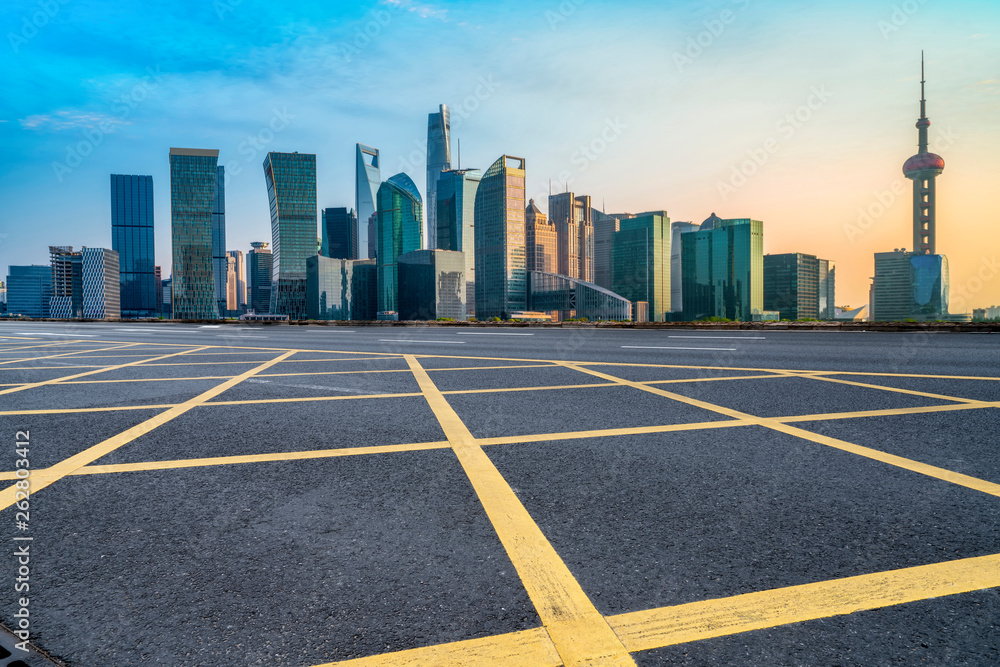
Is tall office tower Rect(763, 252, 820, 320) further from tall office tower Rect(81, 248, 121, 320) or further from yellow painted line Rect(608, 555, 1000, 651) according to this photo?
tall office tower Rect(81, 248, 121, 320)

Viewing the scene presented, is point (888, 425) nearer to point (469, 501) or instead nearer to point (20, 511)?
point (469, 501)

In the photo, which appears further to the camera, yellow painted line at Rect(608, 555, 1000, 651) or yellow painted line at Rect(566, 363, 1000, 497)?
yellow painted line at Rect(566, 363, 1000, 497)

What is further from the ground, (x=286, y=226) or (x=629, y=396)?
(x=286, y=226)

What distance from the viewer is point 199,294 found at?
7308 inches

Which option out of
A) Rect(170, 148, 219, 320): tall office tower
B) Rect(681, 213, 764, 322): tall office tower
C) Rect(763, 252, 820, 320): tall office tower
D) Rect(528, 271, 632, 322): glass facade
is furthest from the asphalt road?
Rect(763, 252, 820, 320): tall office tower

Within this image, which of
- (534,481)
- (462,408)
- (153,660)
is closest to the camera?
(153,660)

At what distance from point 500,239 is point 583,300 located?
54728 millimetres

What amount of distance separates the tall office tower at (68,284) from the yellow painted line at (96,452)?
191703mm

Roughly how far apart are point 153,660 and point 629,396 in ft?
16.4

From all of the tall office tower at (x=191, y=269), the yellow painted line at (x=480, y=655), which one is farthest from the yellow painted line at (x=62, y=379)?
the tall office tower at (x=191, y=269)

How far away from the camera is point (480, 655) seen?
1.56 metres

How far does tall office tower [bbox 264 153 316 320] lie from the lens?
186m

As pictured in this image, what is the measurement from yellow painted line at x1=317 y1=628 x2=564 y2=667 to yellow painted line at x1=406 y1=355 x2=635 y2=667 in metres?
0.05

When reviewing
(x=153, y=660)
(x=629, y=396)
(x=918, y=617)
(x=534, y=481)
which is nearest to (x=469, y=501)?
(x=534, y=481)
